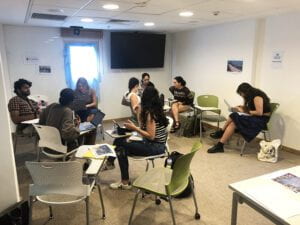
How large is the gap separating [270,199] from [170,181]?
0.76 metres

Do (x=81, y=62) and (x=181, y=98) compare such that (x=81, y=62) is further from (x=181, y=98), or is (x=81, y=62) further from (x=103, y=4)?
(x=103, y=4)

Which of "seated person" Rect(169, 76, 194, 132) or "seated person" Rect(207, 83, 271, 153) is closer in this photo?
"seated person" Rect(207, 83, 271, 153)

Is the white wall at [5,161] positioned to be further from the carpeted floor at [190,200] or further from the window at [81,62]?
the window at [81,62]

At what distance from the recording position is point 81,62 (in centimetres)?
573

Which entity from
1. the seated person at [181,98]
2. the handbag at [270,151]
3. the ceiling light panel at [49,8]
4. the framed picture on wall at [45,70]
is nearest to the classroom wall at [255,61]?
the handbag at [270,151]

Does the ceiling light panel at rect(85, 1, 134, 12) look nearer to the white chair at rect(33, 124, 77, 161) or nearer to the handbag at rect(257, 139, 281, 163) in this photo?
the white chair at rect(33, 124, 77, 161)

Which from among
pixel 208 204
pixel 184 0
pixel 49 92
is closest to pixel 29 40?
pixel 49 92

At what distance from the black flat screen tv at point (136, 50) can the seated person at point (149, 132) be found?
349 centimetres

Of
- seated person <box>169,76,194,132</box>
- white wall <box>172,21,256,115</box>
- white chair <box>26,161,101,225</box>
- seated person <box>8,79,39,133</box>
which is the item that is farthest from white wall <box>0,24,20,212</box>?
white wall <box>172,21,256,115</box>

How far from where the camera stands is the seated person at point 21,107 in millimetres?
3562

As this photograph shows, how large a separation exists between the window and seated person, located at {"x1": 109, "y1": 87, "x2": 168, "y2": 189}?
3352 mm

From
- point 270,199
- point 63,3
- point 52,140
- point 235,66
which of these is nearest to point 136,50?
point 235,66

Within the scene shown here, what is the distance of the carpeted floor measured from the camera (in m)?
2.39

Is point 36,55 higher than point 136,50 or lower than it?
lower
